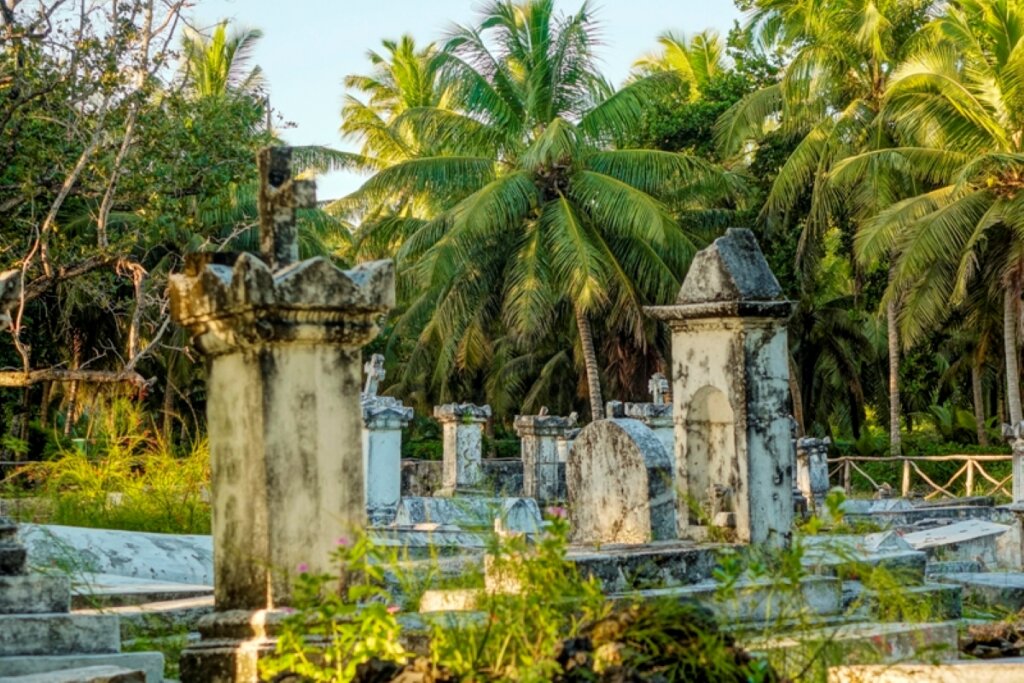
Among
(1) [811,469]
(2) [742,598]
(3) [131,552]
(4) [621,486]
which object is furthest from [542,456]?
(2) [742,598]

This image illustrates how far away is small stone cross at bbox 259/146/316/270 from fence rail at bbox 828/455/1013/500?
18.5m

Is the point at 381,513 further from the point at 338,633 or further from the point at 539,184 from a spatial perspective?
the point at 539,184

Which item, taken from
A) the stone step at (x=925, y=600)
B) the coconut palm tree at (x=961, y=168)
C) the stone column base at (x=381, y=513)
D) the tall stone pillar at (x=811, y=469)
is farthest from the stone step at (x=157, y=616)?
the coconut palm tree at (x=961, y=168)

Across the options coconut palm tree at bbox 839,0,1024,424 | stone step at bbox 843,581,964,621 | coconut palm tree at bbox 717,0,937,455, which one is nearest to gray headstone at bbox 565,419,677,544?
stone step at bbox 843,581,964,621

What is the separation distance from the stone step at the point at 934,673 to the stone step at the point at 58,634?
10.1 feet

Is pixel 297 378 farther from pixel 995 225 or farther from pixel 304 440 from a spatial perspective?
pixel 995 225

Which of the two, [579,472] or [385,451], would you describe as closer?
[579,472]

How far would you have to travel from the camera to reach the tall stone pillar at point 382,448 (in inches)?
703

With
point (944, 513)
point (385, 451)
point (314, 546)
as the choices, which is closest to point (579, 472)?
point (314, 546)

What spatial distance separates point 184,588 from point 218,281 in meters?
2.92

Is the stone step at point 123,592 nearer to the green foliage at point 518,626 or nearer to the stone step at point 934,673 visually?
the green foliage at point 518,626

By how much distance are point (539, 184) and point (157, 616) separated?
22.0 metres

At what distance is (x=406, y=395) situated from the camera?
132 ft

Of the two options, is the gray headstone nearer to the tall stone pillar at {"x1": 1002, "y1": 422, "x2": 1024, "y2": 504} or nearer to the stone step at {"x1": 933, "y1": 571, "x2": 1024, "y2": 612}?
the stone step at {"x1": 933, "y1": 571, "x2": 1024, "y2": 612}
